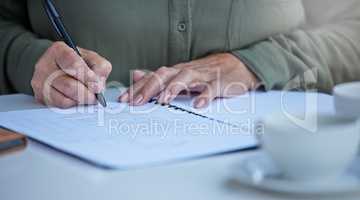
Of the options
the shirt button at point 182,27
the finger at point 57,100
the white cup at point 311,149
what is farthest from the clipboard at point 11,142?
the shirt button at point 182,27

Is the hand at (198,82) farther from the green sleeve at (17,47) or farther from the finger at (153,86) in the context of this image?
the green sleeve at (17,47)

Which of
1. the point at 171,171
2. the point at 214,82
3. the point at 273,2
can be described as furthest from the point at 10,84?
the point at 171,171

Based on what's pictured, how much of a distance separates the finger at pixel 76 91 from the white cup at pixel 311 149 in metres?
0.46

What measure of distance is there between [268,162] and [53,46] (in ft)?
1.81

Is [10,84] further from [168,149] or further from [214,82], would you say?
[168,149]

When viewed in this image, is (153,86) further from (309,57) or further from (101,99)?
(309,57)

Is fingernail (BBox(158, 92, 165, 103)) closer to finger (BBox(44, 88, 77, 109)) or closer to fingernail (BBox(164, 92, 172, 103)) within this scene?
fingernail (BBox(164, 92, 172, 103))

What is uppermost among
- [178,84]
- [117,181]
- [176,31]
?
[176,31]

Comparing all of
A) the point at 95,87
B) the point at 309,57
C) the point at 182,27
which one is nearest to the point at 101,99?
the point at 95,87

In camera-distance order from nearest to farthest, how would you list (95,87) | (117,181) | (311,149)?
(311,149)
(117,181)
(95,87)

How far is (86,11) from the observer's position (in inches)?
51.9

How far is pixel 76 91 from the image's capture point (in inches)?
38.4

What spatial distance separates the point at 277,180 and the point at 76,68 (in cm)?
50

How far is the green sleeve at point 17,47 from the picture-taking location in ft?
3.70
